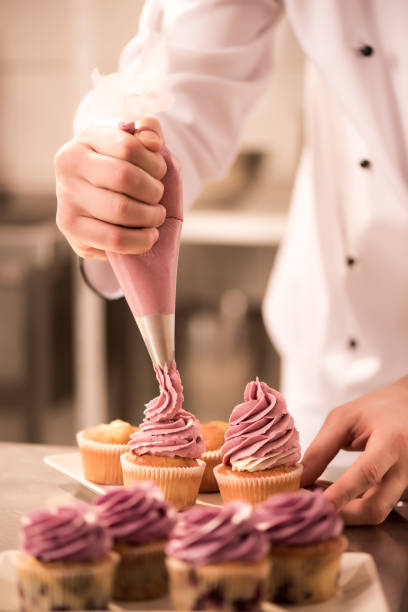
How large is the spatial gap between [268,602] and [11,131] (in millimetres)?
3350

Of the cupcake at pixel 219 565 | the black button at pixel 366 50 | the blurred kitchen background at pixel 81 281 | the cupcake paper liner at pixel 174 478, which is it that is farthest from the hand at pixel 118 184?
the blurred kitchen background at pixel 81 281

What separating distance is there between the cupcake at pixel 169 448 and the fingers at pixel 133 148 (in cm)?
29

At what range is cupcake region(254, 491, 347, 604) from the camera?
946 millimetres

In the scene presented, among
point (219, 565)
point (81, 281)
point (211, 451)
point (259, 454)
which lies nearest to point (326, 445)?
point (259, 454)

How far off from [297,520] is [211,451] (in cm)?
48

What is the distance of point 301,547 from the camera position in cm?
96

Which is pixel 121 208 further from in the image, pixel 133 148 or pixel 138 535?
pixel 138 535

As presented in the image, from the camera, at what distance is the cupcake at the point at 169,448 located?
1285 millimetres

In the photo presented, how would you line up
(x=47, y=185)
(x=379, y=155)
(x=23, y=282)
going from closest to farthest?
(x=379, y=155), (x=23, y=282), (x=47, y=185)

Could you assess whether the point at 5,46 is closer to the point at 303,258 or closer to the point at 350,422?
the point at 303,258

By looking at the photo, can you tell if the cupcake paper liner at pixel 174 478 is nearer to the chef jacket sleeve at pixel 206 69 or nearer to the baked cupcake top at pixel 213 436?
the baked cupcake top at pixel 213 436

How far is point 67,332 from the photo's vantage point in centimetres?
371

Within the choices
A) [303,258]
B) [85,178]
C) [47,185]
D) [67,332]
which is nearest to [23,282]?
[67,332]

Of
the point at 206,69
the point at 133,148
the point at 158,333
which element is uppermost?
the point at 206,69
